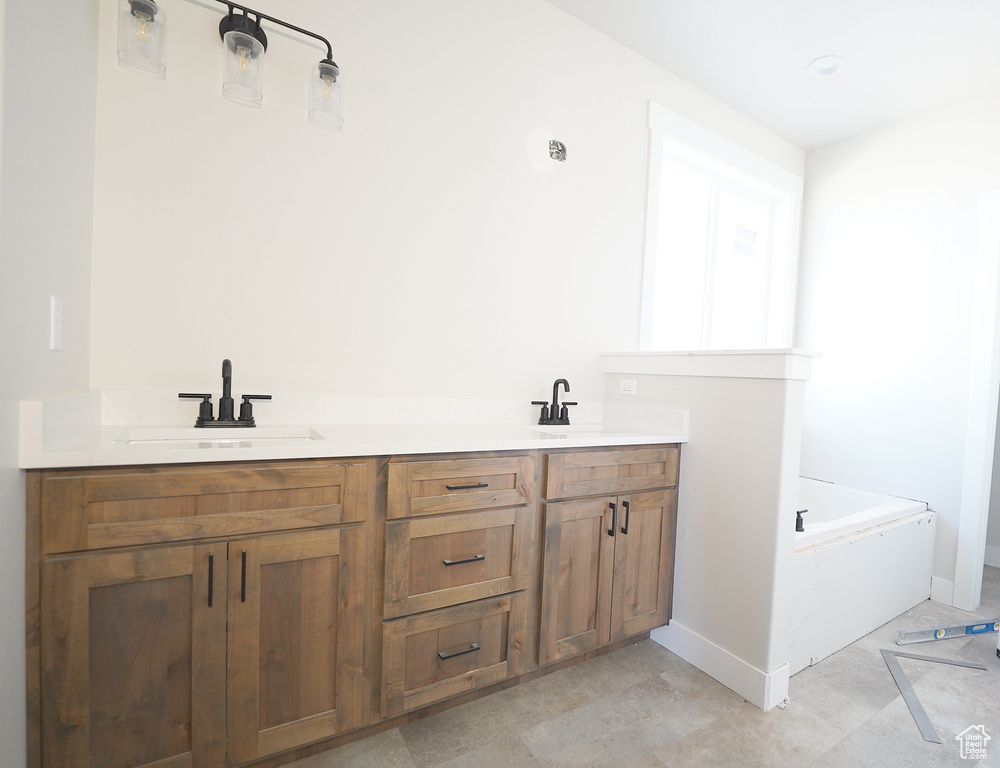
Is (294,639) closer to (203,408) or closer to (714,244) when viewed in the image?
(203,408)

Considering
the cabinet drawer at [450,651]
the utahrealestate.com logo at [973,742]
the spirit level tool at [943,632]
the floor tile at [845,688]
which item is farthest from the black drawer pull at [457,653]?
the spirit level tool at [943,632]

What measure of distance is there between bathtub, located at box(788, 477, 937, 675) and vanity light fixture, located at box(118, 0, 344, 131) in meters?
2.14

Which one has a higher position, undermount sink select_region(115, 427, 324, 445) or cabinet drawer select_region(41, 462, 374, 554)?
undermount sink select_region(115, 427, 324, 445)

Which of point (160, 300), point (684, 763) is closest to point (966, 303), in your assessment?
point (684, 763)

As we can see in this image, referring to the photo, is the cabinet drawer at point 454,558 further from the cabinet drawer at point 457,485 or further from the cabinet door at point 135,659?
the cabinet door at point 135,659

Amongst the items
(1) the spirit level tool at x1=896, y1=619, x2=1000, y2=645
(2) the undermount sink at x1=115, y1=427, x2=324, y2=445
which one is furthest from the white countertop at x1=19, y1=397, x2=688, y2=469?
(1) the spirit level tool at x1=896, y1=619, x2=1000, y2=645

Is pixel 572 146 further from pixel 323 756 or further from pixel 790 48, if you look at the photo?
pixel 323 756

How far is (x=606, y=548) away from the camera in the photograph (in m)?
1.93

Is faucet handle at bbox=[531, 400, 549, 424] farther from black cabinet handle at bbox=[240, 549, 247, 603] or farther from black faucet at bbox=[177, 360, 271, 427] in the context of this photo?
black cabinet handle at bbox=[240, 549, 247, 603]

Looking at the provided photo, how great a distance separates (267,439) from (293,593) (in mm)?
499

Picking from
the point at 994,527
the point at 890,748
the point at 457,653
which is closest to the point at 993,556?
the point at 994,527

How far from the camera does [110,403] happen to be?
1.55 metres

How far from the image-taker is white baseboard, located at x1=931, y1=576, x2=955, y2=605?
8.91 feet

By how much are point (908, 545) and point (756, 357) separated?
1.57 m
